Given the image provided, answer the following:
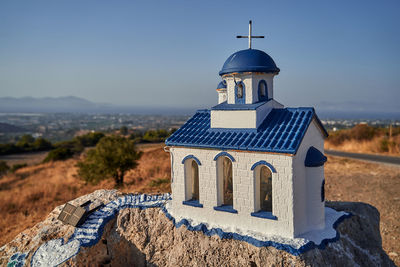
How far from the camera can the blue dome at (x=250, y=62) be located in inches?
350

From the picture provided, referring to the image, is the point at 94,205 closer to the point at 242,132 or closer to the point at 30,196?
the point at 242,132

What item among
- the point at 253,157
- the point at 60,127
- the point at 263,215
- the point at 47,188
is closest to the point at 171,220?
the point at 263,215

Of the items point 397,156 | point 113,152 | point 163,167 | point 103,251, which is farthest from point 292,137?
point 397,156

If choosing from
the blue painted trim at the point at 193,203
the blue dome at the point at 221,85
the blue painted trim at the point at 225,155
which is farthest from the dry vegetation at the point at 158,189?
the blue painted trim at the point at 225,155

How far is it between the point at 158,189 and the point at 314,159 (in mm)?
11045

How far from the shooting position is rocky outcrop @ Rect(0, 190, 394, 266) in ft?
25.5

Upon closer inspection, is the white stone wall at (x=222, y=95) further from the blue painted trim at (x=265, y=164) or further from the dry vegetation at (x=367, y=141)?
the dry vegetation at (x=367, y=141)

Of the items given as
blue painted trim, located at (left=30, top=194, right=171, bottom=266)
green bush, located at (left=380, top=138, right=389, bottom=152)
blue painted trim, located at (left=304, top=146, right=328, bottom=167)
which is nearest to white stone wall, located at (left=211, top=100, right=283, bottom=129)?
blue painted trim, located at (left=304, top=146, right=328, bottom=167)

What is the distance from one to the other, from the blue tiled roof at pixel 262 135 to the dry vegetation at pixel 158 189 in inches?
290

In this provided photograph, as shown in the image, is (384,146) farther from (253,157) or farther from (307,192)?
(253,157)

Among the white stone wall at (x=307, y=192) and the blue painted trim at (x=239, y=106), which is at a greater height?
the blue painted trim at (x=239, y=106)

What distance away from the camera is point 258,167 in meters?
8.30

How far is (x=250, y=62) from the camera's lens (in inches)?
352

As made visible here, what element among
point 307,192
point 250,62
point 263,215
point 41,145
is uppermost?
point 250,62
